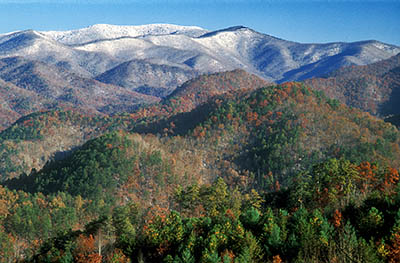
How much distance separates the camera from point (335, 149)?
160m

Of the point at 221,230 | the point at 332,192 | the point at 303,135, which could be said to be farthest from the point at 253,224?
the point at 303,135

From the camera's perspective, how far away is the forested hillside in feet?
142

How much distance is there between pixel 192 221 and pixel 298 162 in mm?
109936

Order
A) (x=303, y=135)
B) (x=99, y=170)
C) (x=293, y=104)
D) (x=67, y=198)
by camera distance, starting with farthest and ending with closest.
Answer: (x=293, y=104)
(x=303, y=135)
(x=99, y=170)
(x=67, y=198)

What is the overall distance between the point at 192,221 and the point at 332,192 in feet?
94.4

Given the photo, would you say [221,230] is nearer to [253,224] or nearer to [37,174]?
[253,224]

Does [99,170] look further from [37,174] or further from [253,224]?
[253,224]

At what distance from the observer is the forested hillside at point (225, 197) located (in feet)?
142

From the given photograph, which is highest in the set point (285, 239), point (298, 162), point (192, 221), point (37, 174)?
point (285, 239)

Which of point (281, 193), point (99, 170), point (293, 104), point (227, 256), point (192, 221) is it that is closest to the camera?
point (227, 256)

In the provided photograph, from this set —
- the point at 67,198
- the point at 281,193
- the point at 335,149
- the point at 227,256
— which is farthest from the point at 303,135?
the point at 227,256

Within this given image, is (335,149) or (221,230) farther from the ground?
(221,230)

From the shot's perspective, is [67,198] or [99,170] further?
[99,170]

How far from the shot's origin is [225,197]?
9181 centimetres
